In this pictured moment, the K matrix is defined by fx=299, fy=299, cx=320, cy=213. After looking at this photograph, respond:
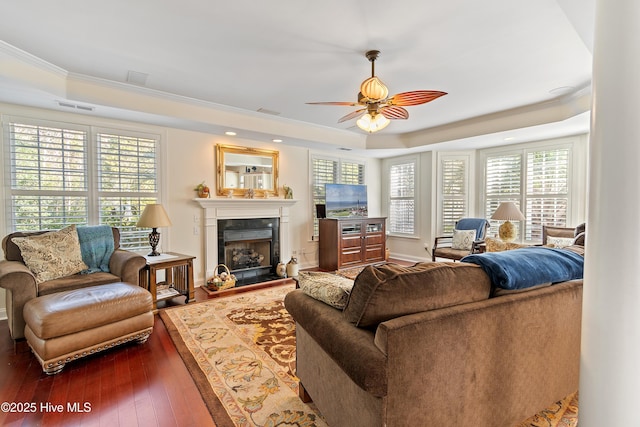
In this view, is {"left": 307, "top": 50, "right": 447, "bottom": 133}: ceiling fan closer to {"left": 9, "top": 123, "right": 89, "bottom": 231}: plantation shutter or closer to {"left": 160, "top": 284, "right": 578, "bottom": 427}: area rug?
{"left": 160, "top": 284, "right": 578, "bottom": 427}: area rug

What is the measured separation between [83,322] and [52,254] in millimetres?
1242

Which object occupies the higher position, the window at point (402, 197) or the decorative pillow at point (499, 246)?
the window at point (402, 197)

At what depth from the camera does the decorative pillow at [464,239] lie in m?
5.18

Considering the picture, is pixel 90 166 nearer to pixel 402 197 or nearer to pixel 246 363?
pixel 246 363

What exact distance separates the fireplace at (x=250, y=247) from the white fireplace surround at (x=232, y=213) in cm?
8

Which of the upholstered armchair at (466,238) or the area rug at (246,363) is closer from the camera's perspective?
the area rug at (246,363)

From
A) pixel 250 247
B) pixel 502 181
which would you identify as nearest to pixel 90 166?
pixel 250 247

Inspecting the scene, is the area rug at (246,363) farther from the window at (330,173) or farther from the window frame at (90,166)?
the window at (330,173)

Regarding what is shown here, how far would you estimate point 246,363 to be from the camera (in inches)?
94.3

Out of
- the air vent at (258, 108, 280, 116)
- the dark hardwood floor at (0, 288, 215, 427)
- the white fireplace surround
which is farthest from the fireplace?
the dark hardwood floor at (0, 288, 215, 427)

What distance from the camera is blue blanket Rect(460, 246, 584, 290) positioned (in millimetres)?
1514

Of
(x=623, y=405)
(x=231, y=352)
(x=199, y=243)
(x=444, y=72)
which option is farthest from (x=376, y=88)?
(x=199, y=243)

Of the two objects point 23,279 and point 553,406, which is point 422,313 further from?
point 23,279

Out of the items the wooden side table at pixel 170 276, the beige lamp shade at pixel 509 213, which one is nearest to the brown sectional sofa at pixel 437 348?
the wooden side table at pixel 170 276
